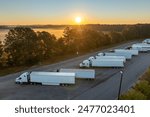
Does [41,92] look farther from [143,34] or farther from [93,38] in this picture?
[143,34]

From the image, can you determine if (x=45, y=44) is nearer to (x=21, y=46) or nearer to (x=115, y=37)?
(x=21, y=46)

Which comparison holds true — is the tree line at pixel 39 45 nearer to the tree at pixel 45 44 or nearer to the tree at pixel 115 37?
the tree at pixel 45 44

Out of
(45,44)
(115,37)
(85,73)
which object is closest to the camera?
(85,73)

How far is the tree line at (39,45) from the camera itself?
4219cm

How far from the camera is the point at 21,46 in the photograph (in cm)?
4250

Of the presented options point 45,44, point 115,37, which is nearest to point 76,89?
point 45,44

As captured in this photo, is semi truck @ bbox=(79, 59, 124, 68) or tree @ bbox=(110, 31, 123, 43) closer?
semi truck @ bbox=(79, 59, 124, 68)

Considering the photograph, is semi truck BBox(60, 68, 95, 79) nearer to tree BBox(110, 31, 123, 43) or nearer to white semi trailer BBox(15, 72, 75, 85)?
white semi trailer BBox(15, 72, 75, 85)

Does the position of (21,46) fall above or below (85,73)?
above

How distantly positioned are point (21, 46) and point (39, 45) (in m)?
3.04

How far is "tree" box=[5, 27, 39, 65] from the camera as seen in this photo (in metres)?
42.2

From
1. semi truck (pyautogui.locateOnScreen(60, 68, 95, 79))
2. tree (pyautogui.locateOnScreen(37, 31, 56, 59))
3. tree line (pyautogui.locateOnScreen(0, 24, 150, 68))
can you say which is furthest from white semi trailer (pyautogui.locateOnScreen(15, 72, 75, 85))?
tree (pyautogui.locateOnScreen(37, 31, 56, 59))

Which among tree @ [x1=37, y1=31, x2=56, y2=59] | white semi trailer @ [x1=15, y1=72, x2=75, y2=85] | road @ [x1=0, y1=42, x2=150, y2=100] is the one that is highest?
tree @ [x1=37, y1=31, x2=56, y2=59]

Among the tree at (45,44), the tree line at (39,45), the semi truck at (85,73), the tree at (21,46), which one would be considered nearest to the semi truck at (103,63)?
the semi truck at (85,73)
